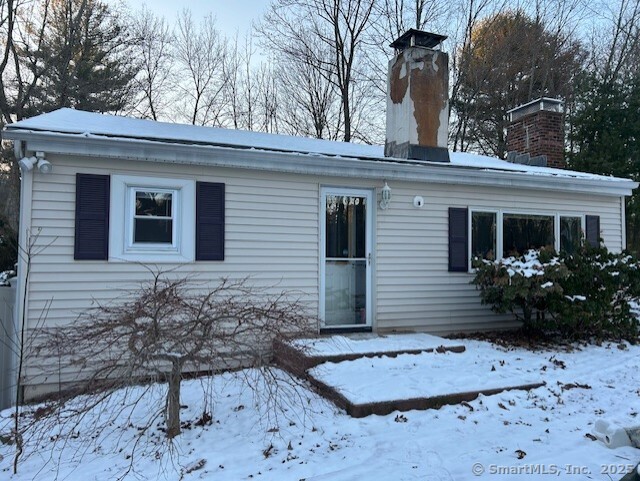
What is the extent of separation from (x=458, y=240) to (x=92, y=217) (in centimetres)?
510

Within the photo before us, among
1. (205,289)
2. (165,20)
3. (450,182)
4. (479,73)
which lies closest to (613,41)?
(479,73)

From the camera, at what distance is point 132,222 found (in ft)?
17.9

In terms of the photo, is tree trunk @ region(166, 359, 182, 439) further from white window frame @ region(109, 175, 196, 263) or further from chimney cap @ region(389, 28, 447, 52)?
chimney cap @ region(389, 28, 447, 52)

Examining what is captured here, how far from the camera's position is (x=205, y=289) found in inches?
225

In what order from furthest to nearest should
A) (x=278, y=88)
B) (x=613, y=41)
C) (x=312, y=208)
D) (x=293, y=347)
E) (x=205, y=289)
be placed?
(x=278, y=88), (x=613, y=41), (x=312, y=208), (x=205, y=289), (x=293, y=347)

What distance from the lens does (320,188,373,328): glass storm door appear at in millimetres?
6547

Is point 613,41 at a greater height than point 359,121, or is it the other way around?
point 613,41

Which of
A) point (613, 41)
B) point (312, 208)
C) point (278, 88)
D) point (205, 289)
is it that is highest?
point (613, 41)

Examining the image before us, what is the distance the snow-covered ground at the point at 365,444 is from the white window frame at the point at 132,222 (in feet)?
5.36

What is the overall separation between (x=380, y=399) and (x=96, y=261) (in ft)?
11.4

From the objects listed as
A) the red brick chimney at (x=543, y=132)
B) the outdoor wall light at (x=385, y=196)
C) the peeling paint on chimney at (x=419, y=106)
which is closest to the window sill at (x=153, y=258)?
the outdoor wall light at (x=385, y=196)

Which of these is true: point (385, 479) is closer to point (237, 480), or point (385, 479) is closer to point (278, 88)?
point (237, 480)

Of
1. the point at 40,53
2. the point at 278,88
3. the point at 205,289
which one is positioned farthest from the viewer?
the point at 278,88

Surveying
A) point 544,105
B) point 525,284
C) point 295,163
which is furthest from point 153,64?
point 525,284
